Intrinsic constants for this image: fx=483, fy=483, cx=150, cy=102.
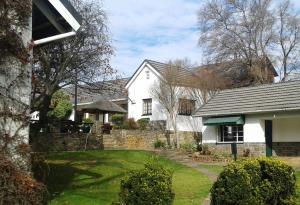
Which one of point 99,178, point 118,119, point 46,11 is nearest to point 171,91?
point 118,119

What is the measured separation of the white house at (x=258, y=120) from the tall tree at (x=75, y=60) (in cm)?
1043

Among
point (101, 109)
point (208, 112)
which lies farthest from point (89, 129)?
point (208, 112)

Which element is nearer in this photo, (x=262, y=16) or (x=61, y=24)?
(x=61, y=24)

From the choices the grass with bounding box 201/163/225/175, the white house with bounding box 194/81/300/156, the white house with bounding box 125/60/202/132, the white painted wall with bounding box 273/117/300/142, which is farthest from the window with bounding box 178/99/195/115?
the grass with bounding box 201/163/225/175

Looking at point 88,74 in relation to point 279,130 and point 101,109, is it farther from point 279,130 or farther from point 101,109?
point 101,109

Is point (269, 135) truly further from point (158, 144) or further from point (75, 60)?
point (75, 60)

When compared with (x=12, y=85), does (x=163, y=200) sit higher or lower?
lower

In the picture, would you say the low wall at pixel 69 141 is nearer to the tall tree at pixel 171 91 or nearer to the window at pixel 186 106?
the tall tree at pixel 171 91

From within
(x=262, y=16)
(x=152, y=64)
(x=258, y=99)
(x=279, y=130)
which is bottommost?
(x=279, y=130)

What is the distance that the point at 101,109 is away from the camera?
36.3 metres

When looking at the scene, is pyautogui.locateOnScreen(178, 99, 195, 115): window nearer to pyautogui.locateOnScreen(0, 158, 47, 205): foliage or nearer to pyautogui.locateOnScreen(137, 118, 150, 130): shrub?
pyautogui.locateOnScreen(137, 118, 150, 130): shrub

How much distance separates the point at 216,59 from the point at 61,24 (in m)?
35.2

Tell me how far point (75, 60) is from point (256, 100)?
45.7ft

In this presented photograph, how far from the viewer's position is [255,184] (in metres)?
10.5
